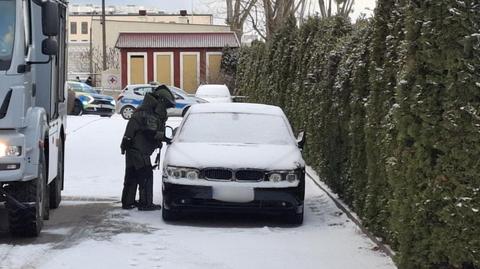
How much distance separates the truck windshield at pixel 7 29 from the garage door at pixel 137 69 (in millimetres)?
44894

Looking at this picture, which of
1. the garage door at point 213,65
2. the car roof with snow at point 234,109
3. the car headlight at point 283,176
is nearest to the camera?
the car headlight at point 283,176

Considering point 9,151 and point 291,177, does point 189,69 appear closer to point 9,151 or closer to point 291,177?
point 291,177

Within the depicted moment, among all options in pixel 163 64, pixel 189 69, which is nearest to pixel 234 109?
pixel 189 69

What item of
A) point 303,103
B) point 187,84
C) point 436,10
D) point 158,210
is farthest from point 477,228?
point 187,84

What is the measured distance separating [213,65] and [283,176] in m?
43.4

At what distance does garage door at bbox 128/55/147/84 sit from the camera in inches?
2080

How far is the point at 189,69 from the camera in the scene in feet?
175

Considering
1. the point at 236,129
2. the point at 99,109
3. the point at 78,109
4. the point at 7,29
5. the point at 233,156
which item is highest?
the point at 7,29

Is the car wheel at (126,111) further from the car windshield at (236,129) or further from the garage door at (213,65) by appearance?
the car windshield at (236,129)

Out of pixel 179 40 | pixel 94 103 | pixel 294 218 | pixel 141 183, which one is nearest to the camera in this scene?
pixel 294 218

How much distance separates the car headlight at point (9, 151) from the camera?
7750 mm

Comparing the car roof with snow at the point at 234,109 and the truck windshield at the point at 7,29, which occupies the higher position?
the truck windshield at the point at 7,29

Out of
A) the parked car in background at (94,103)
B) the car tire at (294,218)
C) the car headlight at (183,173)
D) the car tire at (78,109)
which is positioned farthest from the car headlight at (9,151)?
the parked car in background at (94,103)

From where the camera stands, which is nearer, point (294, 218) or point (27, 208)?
point (27, 208)
